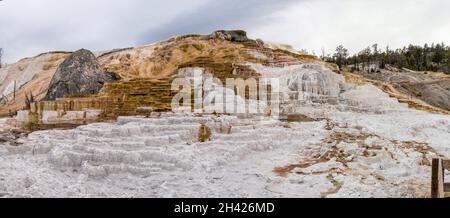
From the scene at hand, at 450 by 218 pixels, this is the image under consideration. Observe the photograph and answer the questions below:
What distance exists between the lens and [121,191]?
396 inches

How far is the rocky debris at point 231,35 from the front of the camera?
34.2 m

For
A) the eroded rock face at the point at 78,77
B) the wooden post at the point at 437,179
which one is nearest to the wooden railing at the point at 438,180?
the wooden post at the point at 437,179

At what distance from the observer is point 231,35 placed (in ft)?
113

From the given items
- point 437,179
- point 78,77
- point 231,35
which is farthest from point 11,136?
point 231,35

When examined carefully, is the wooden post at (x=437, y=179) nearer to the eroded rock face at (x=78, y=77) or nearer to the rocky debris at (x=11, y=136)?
the rocky debris at (x=11, y=136)

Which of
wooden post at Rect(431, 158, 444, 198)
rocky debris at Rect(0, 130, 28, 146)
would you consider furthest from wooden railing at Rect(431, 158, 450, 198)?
rocky debris at Rect(0, 130, 28, 146)

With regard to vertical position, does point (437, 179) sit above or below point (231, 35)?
below

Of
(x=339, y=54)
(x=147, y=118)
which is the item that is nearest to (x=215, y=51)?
(x=147, y=118)

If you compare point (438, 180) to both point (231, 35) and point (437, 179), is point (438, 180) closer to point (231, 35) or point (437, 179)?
point (437, 179)

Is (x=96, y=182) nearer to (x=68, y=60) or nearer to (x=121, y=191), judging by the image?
(x=121, y=191)

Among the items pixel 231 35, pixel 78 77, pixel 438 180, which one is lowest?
pixel 438 180

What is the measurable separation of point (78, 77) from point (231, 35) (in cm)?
1379

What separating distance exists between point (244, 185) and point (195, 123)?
481cm

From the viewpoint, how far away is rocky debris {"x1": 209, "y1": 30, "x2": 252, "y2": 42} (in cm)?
3425
